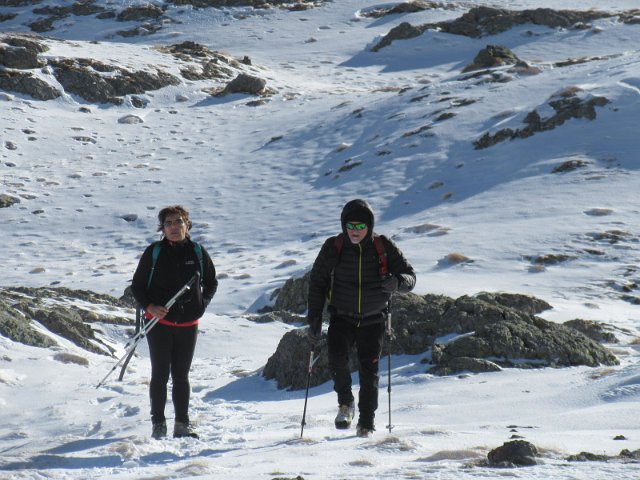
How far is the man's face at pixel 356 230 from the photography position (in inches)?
260

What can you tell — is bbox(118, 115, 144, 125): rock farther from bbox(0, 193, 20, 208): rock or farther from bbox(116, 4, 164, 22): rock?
bbox(116, 4, 164, 22): rock

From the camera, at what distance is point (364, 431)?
6531 millimetres

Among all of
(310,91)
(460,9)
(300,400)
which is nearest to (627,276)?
(300,400)

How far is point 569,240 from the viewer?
18.4 meters

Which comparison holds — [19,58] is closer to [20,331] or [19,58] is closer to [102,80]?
[102,80]

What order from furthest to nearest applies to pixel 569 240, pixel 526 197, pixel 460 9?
1. pixel 460 9
2. pixel 526 197
3. pixel 569 240

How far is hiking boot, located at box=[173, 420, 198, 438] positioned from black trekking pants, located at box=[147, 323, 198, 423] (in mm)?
40

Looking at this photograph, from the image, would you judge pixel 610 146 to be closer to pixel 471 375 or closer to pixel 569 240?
pixel 569 240

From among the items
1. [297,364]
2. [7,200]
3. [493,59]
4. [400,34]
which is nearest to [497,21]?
[400,34]

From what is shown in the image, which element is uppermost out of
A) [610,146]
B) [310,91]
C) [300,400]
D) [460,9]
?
[460,9]

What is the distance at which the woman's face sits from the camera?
6.68m

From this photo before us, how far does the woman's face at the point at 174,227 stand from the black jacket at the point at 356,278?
1.05 m

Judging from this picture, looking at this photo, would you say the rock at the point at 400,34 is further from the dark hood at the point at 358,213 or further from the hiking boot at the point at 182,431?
the hiking boot at the point at 182,431

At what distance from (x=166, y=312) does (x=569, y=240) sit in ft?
43.9
